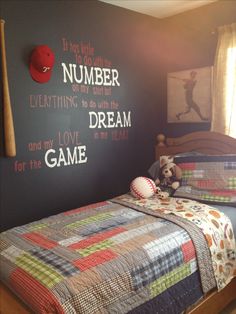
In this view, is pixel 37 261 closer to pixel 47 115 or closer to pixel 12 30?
pixel 47 115

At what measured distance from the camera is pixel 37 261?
1.59m

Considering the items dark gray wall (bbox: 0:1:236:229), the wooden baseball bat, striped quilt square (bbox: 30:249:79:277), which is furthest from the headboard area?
striped quilt square (bbox: 30:249:79:277)

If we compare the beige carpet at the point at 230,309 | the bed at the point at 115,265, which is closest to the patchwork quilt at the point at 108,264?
the bed at the point at 115,265

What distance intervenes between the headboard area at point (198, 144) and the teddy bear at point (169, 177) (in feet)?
1.30

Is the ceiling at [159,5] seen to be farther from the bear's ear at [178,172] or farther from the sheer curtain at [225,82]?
the bear's ear at [178,172]

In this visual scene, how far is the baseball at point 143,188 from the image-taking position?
2619 millimetres

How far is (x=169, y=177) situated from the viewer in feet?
9.08

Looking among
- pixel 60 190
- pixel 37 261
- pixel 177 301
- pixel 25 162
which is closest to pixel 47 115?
pixel 25 162

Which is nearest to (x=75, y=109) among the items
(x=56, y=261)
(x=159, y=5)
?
(x=159, y=5)

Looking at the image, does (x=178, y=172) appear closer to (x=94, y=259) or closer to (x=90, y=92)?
(x=90, y=92)

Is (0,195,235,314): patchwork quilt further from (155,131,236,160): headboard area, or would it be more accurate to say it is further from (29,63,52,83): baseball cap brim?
(29,63,52,83): baseball cap brim

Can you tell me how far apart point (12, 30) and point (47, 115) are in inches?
27.5

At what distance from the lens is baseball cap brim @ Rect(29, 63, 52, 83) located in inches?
96.8

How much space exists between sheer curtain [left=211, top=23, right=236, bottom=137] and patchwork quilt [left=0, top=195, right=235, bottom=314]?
118 cm
